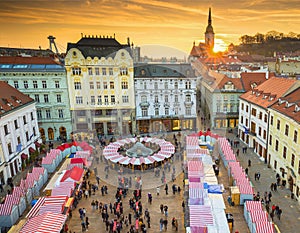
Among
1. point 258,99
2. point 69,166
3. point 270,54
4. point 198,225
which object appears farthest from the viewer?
point 270,54

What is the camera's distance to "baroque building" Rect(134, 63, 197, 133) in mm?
42750

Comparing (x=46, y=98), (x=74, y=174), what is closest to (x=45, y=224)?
(x=74, y=174)

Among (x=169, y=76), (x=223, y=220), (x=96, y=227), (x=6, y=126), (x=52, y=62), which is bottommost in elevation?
(x=96, y=227)

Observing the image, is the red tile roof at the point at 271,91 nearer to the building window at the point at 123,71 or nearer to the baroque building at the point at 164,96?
the baroque building at the point at 164,96

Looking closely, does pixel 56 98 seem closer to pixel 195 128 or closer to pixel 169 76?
pixel 169 76

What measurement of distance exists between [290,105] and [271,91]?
297 inches

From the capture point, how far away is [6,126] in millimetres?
29547

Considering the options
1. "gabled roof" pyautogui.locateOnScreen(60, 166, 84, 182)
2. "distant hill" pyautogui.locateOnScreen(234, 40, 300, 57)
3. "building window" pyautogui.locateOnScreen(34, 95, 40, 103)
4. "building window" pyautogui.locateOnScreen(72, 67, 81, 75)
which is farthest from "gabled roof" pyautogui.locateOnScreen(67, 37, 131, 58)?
"distant hill" pyautogui.locateOnScreen(234, 40, 300, 57)

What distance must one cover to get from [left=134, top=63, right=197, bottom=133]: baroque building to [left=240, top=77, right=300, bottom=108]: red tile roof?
9985 millimetres

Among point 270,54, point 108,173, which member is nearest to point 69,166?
point 108,173

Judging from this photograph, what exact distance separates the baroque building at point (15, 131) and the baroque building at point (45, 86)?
3604 millimetres

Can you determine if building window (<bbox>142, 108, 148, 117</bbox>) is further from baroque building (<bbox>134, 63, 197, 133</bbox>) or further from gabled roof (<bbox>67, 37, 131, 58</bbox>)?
gabled roof (<bbox>67, 37, 131, 58</bbox>)

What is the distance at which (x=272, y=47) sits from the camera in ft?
332

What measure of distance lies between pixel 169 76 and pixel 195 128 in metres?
11.2
